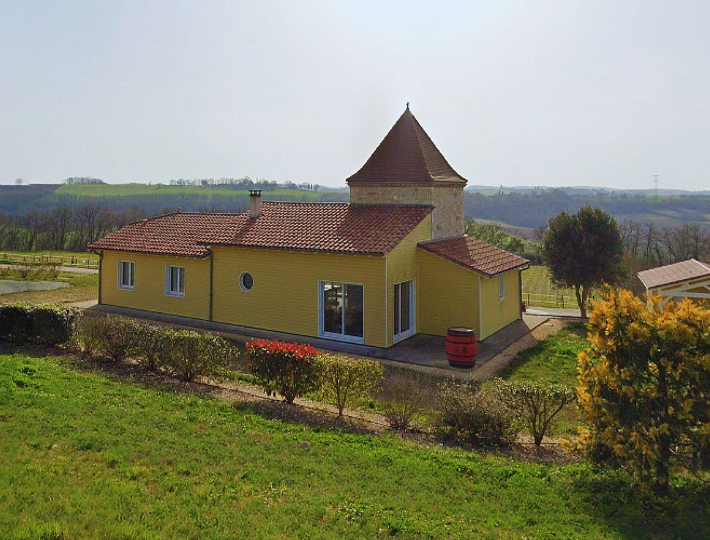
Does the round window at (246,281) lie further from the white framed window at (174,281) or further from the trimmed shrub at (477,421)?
the trimmed shrub at (477,421)

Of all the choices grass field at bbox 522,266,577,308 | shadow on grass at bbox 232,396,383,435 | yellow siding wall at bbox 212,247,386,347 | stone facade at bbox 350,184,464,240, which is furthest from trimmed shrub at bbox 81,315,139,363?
grass field at bbox 522,266,577,308

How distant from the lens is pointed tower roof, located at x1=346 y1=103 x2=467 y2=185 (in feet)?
64.0

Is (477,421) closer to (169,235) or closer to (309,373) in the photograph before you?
(309,373)

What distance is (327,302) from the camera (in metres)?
17.2

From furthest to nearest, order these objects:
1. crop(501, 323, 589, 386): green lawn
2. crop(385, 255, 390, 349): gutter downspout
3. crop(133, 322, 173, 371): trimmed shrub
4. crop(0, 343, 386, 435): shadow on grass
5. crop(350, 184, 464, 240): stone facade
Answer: crop(350, 184, 464, 240): stone facade, crop(385, 255, 390, 349): gutter downspout, crop(501, 323, 589, 386): green lawn, crop(133, 322, 173, 371): trimmed shrub, crop(0, 343, 386, 435): shadow on grass

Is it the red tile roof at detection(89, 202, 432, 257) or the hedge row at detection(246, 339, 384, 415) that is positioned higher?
the red tile roof at detection(89, 202, 432, 257)

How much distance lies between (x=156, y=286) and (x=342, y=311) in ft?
28.3

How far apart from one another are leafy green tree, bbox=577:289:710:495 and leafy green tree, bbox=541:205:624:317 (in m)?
16.5

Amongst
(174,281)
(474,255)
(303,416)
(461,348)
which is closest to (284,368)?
(303,416)

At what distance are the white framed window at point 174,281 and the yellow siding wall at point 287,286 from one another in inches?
74.4

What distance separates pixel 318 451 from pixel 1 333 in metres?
11.6

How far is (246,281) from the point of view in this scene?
1895 centimetres

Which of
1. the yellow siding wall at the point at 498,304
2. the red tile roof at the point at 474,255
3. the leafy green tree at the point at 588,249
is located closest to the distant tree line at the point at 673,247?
the leafy green tree at the point at 588,249

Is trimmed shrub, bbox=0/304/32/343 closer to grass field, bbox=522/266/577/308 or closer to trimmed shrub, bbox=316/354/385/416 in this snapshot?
trimmed shrub, bbox=316/354/385/416
